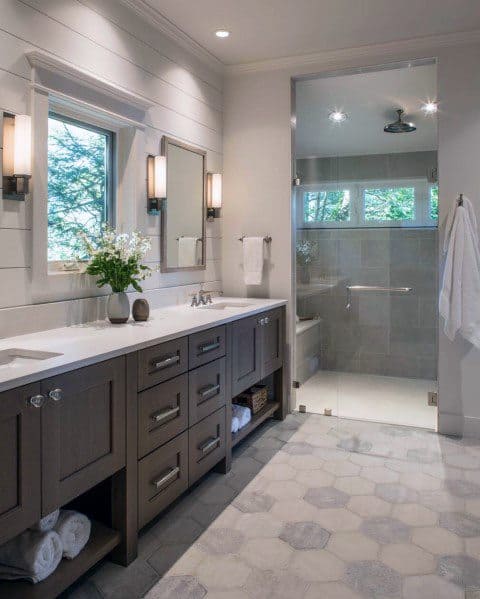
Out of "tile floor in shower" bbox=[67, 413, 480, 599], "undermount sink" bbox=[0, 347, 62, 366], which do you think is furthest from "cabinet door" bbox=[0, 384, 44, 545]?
"tile floor in shower" bbox=[67, 413, 480, 599]

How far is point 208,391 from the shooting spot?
2641 mm

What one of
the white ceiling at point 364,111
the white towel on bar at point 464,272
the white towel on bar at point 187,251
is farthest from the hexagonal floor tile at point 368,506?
the white ceiling at point 364,111

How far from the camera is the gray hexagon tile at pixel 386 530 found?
88.2 inches

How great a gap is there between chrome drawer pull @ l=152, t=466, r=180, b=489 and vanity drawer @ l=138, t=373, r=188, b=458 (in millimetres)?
146

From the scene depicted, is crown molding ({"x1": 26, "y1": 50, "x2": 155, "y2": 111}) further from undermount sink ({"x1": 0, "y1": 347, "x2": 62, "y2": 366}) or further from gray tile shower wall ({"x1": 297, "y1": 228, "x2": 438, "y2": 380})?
gray tile shower wall ({"x1": 297, "y1": 228, "x2": 438, "y2": 380})

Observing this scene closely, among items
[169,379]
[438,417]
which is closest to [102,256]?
[169,379]

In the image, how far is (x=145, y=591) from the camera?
6.17ft

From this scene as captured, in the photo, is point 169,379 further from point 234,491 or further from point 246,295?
point 246,295

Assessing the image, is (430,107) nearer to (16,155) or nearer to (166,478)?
(16,155)

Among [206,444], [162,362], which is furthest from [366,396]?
[162,362]

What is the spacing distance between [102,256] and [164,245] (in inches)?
29.3

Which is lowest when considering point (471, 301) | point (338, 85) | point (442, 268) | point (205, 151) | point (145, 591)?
point (145, 591)

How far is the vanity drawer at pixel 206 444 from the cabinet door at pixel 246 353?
0.83 feet

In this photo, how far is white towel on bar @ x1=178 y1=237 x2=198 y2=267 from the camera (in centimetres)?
350
